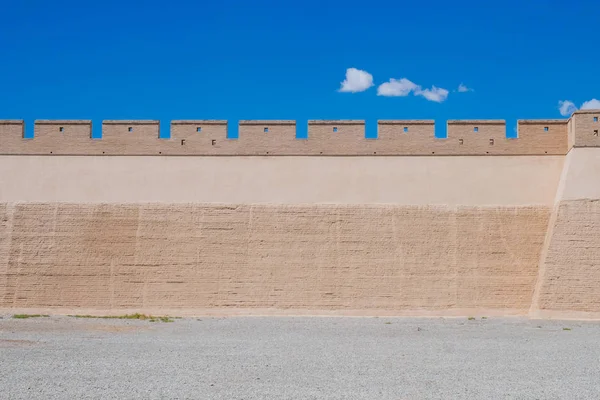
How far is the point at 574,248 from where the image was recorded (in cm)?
1778

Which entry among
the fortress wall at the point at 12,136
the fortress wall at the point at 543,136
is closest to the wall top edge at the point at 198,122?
the fortress wall at the point at 12,136

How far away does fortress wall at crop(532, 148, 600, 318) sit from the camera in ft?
57.3

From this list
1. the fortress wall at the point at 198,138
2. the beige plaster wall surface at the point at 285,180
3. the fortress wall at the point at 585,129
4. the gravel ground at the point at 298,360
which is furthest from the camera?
the fortress wall at the point at 198,138

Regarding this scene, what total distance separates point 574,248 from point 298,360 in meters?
9.94

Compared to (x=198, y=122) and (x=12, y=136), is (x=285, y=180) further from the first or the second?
(x=12, y=136)

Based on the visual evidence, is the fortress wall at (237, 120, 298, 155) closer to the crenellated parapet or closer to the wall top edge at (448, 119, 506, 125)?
the crenellated parapet

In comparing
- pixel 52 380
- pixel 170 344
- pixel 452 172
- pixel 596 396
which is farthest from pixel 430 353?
pixel 452 172

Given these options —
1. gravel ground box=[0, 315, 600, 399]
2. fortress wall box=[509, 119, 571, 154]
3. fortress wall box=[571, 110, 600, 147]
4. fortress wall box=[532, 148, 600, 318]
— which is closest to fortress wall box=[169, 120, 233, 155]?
gravel ground box=[0, 315, 600, 399]

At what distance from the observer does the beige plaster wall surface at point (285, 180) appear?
757 inches

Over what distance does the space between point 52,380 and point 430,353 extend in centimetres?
582

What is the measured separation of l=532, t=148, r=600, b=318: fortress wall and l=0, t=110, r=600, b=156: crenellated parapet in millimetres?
1133

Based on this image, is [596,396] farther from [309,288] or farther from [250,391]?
[309,288]

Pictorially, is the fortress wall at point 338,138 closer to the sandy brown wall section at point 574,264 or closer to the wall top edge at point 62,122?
the sandy brown wall section at point 574,264

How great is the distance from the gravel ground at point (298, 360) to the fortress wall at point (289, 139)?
17.3 ft
